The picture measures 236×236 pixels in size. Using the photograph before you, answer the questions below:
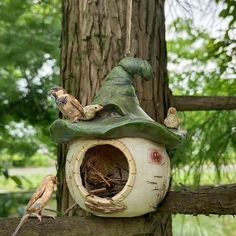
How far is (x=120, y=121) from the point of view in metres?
1.09

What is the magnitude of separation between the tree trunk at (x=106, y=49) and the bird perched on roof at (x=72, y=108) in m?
0.36

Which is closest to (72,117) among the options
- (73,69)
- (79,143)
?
(79,143)

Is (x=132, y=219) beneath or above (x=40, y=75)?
beneath

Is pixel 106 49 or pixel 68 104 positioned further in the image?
pixel 106 49

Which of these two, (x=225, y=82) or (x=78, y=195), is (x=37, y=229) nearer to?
(x=78, y=195)

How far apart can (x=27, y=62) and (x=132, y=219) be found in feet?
5.42

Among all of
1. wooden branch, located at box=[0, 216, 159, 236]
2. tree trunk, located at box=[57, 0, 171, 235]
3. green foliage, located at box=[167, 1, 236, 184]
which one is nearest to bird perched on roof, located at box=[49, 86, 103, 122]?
wooden branch, located at box=[0, 216, 159, 236]

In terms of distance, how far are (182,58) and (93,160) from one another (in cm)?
173

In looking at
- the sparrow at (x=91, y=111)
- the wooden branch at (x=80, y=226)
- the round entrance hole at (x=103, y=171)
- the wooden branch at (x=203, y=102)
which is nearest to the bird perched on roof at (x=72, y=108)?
the sparrow at (x=91, y=111)

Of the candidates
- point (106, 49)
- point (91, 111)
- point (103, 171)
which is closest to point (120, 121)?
point (91, 111)

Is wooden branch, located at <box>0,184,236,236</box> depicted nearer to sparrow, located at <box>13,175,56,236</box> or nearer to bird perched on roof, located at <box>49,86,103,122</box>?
sparrow, located at <box>13,175,56,236</box>

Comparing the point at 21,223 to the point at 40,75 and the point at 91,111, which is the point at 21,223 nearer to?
the point at 91,111

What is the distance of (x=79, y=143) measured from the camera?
1.14 metres

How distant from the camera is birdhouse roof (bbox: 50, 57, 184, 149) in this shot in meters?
1.09
